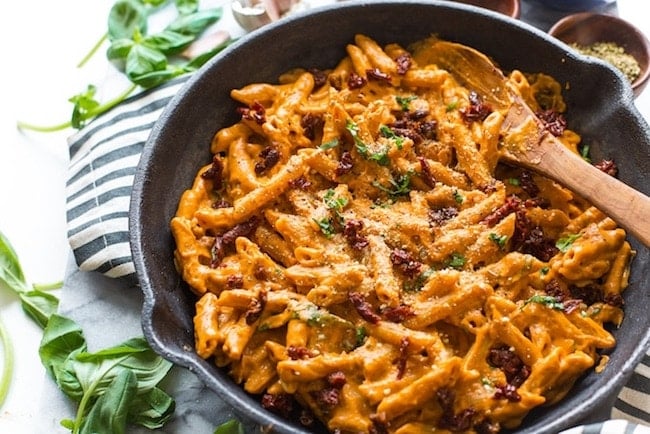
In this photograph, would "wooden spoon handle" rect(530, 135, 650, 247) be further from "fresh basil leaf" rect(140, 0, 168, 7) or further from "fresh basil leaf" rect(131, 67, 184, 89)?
"fresh basil leaf" rect(140, 0, 168, 7)

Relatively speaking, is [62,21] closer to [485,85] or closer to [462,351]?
[485,85]

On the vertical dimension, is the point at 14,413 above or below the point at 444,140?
below

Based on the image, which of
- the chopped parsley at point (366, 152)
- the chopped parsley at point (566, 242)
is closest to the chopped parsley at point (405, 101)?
the chopped parsley at point (366, 152)

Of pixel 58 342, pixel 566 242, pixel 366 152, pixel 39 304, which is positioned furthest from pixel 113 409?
pixel 566 242

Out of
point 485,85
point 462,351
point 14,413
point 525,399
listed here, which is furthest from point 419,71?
point 14,413

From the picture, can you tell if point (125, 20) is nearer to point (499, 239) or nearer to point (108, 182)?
point (108, 182)
